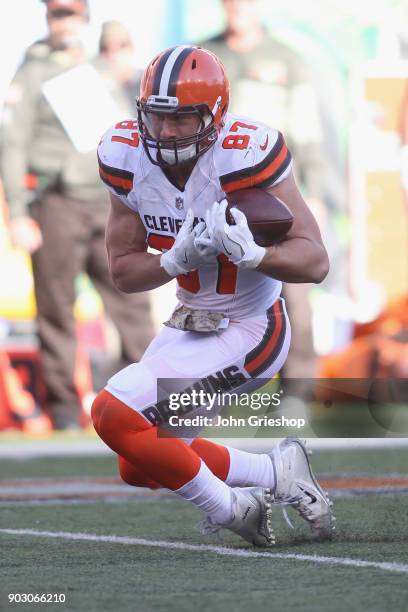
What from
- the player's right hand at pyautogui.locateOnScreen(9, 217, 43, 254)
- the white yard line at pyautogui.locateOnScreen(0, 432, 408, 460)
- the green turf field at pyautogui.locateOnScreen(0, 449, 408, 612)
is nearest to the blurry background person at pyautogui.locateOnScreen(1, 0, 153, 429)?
the player's right hand at pyautogui.locateOnScreen(9, 217, 43, 254)

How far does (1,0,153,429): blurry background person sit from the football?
429 centimetres

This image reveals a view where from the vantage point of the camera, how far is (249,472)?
400 centimetres

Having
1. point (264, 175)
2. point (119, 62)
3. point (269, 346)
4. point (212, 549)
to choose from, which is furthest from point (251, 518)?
point (119, 62)

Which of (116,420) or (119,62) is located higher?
(119,62)

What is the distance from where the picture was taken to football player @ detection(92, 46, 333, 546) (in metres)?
3.70

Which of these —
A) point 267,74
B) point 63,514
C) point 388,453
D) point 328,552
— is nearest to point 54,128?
point 267,74

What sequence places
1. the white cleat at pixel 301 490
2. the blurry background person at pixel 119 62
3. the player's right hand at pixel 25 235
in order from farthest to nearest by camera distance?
the blurry background person at pixel 119 62
the player's right hand at pixel 25 235
the white cleat at pixel 301 490

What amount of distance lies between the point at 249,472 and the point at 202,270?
2.01ft

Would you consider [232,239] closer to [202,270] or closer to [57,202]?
[202,270]

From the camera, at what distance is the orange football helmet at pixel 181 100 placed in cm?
377

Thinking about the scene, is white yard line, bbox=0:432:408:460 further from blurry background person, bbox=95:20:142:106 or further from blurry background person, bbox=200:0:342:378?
blurry background person, bbox=95:20:142:106

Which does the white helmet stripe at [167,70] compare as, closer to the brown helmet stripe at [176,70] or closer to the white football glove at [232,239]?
the brown helmet stripe at [176,70]

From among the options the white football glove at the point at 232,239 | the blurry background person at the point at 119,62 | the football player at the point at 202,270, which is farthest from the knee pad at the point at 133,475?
the blurry background person at the point at 119,62

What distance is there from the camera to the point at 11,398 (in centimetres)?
831
